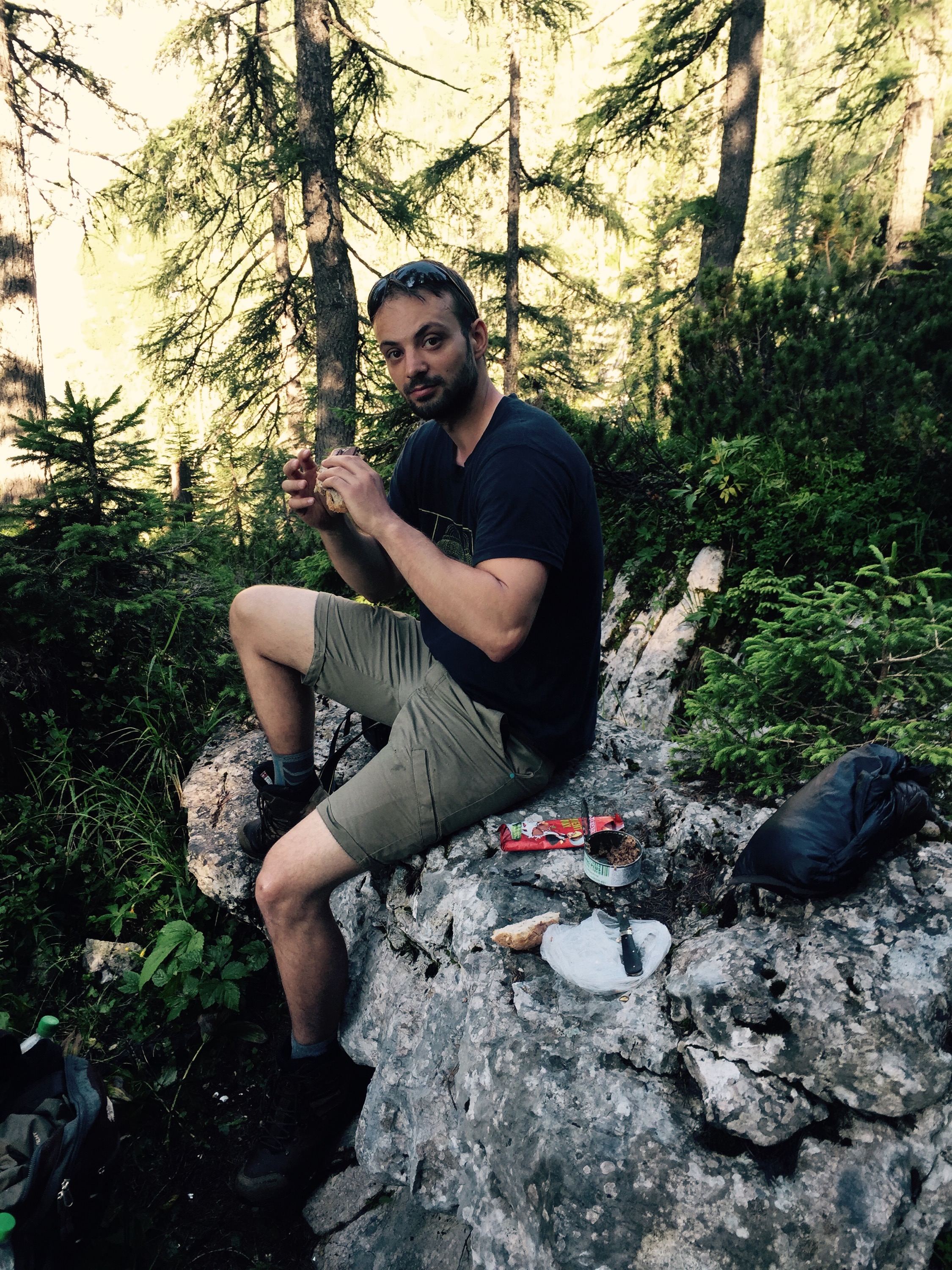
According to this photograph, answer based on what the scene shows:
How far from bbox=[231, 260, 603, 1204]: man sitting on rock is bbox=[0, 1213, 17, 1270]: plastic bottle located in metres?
0.63

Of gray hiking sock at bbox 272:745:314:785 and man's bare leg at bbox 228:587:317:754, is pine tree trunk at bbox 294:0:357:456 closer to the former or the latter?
man's bare leg at bbox 228:587:317:754

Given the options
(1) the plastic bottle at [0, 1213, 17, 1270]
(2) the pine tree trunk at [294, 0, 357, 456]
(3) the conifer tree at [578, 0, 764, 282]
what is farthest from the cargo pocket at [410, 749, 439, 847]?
(3) the conifer tree at [578, 0, 764, 282]

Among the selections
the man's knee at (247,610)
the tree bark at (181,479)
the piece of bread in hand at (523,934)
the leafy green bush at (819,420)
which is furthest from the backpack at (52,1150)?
the tree bark at (181,479)

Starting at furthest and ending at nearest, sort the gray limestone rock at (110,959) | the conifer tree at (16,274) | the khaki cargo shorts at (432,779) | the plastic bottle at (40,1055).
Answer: the conifer tree at (16,274) < the gray limestone rock at (110,959) < the khaki cargo shorts at (432,779) < the plastic bottle at (40,1055)

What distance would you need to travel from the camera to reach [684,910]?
207 cm

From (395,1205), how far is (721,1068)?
1207 millimetres

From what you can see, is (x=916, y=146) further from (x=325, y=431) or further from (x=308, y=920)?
(x=308, y=920)

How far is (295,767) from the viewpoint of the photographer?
2.76m

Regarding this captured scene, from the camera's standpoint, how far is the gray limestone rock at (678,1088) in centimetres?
145

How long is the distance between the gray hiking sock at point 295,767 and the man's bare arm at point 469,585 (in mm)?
980

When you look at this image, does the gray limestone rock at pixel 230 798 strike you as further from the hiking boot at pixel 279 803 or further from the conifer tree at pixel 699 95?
the conifer tree at pixel 699 95

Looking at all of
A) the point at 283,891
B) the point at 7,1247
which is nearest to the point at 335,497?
the point at 283,891

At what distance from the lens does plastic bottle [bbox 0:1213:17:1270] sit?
5.65ft

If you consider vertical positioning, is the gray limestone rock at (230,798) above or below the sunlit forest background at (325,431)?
below
